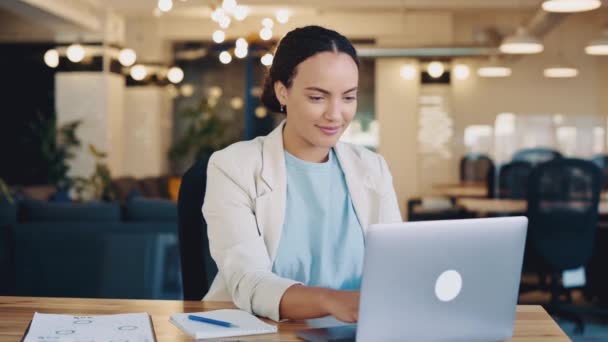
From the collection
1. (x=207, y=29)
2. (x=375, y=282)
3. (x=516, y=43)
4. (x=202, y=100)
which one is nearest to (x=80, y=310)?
(x=375, y=282)

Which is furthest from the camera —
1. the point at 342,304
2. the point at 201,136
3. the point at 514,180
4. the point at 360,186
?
the point at 201,136

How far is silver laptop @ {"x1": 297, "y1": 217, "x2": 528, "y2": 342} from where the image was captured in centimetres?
144

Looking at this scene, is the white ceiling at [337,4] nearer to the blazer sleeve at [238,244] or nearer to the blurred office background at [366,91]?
the blurred office background at [366,91]

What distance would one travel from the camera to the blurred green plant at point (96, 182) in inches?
435

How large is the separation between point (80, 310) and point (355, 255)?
2.26 feet

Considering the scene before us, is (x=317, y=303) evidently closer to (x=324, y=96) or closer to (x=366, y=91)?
(x=324, y=96)

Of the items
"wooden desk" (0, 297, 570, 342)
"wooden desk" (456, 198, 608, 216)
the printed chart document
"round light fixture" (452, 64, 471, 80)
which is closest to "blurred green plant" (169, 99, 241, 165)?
"round light fixture" (452, 64, 471, 80)

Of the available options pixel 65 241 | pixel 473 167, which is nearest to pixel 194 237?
pixel 65 241

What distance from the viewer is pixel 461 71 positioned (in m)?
12.6

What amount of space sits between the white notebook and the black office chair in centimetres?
421

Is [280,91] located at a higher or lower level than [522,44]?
lower

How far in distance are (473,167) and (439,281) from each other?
11055 mm

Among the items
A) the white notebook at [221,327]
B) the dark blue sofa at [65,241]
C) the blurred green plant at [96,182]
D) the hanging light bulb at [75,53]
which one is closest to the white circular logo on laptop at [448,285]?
the white notebook at [221,327]

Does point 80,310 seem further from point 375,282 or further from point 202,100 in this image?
point 202,100
